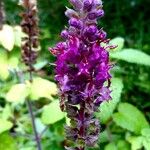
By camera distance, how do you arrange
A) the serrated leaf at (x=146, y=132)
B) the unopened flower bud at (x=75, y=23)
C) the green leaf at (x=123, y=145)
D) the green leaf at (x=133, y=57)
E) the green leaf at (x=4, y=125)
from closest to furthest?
the unopened flower bud at (x=75, y=23), the serrated leaf at (x=146, y=132), the green leaf at (x=133, y=57), the green leaf at (x=123, y=145), the green leaf at (x=4, y=125)

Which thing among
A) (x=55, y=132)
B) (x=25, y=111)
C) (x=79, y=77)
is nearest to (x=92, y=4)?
(x=79, y=77)

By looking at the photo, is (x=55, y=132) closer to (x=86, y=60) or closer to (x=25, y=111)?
(x=25, y=111)

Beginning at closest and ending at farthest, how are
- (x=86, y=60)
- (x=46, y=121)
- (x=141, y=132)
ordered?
(x=86, y=60) < (x=141, y=132) < (x=46, y=121)

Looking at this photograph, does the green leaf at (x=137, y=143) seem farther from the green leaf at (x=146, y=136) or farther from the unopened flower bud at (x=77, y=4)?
the unopened flower bud at (x=77, y=4)

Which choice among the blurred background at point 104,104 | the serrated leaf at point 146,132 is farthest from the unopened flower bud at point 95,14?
the serrated leaf at point 146,132

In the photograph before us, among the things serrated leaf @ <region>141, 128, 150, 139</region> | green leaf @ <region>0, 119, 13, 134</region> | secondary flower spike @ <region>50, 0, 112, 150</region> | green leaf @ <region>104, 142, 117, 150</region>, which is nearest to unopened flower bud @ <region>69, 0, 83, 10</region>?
secondary flower spike @ <region>50, 0, 112, 150</region>

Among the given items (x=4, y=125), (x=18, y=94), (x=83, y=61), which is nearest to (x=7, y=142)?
(x=4, y=125)

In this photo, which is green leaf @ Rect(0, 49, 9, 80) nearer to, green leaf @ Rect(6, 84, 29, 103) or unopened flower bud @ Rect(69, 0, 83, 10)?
green leaf @ Rect(6, 84, 29, 103)
